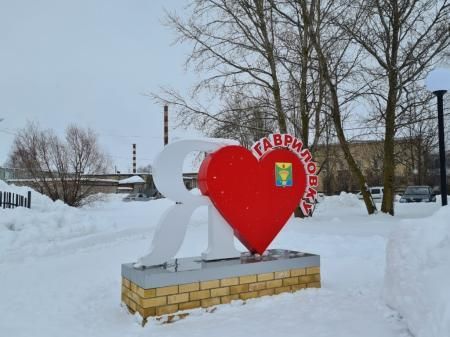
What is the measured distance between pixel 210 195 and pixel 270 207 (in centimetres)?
99

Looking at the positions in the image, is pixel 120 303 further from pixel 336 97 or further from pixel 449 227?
pixel 336 97

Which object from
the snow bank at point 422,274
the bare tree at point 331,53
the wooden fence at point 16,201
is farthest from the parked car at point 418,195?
the snow bank at point 422,274

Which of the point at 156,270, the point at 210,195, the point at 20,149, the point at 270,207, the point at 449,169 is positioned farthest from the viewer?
the point at 449,169

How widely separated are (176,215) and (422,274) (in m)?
2.80

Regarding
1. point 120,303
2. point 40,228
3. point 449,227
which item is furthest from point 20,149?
point 449,227

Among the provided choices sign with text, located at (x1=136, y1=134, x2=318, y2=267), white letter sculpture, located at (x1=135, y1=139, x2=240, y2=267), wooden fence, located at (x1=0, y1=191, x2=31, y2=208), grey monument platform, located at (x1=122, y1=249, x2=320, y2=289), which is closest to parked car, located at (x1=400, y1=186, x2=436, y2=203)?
wooden fence, located at (x1=0, y1=191, x2=31, y2=208)

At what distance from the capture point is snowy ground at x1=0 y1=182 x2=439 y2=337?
429cm

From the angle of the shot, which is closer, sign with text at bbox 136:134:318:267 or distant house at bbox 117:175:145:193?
sign with text at bbox 136:134:318:267

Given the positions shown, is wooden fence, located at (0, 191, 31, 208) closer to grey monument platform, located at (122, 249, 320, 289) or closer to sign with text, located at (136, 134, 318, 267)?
grey monument platform, located at (122, 249, 320, 289)

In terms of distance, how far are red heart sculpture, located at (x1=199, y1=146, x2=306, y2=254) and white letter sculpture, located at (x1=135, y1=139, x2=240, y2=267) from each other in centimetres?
18

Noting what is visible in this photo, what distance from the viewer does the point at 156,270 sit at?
15.7 ft

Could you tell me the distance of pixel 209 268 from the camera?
4.93 m

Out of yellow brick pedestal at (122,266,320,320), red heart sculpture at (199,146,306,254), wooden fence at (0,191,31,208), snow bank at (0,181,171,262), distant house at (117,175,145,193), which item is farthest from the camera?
distant house at (117,175,145,193)

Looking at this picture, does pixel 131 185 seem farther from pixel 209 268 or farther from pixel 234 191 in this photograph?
pixel 209 268
